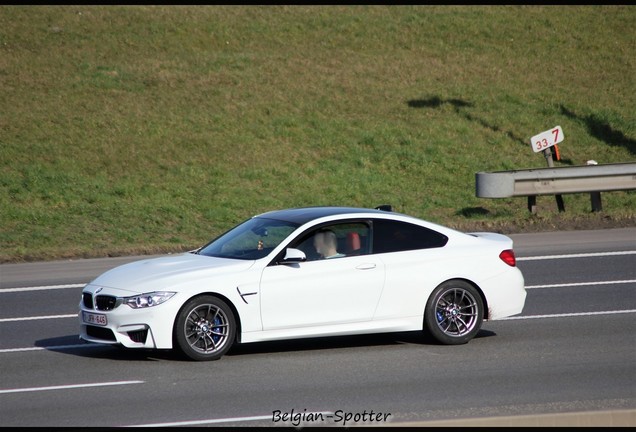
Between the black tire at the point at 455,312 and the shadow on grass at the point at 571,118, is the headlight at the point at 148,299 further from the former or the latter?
the shadow on grass at the point at 571,118

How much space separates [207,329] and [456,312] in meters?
2.57

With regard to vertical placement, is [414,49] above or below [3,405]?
above

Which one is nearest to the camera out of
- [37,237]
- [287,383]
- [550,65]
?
[287,383]

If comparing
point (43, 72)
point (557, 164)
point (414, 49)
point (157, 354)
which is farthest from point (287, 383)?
point (414, 49)

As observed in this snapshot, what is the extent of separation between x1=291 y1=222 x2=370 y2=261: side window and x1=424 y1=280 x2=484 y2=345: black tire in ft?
2.94

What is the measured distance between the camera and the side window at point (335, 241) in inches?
381

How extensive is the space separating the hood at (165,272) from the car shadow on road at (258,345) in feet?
2.53

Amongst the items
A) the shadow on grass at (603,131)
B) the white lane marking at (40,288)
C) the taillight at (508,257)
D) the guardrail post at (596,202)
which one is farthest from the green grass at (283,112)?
the taillight at (508,257)

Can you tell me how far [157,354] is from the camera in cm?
970

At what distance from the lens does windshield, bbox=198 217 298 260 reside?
9703 millimetres

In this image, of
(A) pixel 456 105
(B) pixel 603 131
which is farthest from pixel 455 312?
(B) pixel 603 131

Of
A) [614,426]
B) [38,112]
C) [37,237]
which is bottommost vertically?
[614,426]

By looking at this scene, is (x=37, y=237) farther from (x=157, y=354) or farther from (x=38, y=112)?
(x=157, y=354)

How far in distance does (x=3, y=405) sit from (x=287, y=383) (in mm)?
2289
